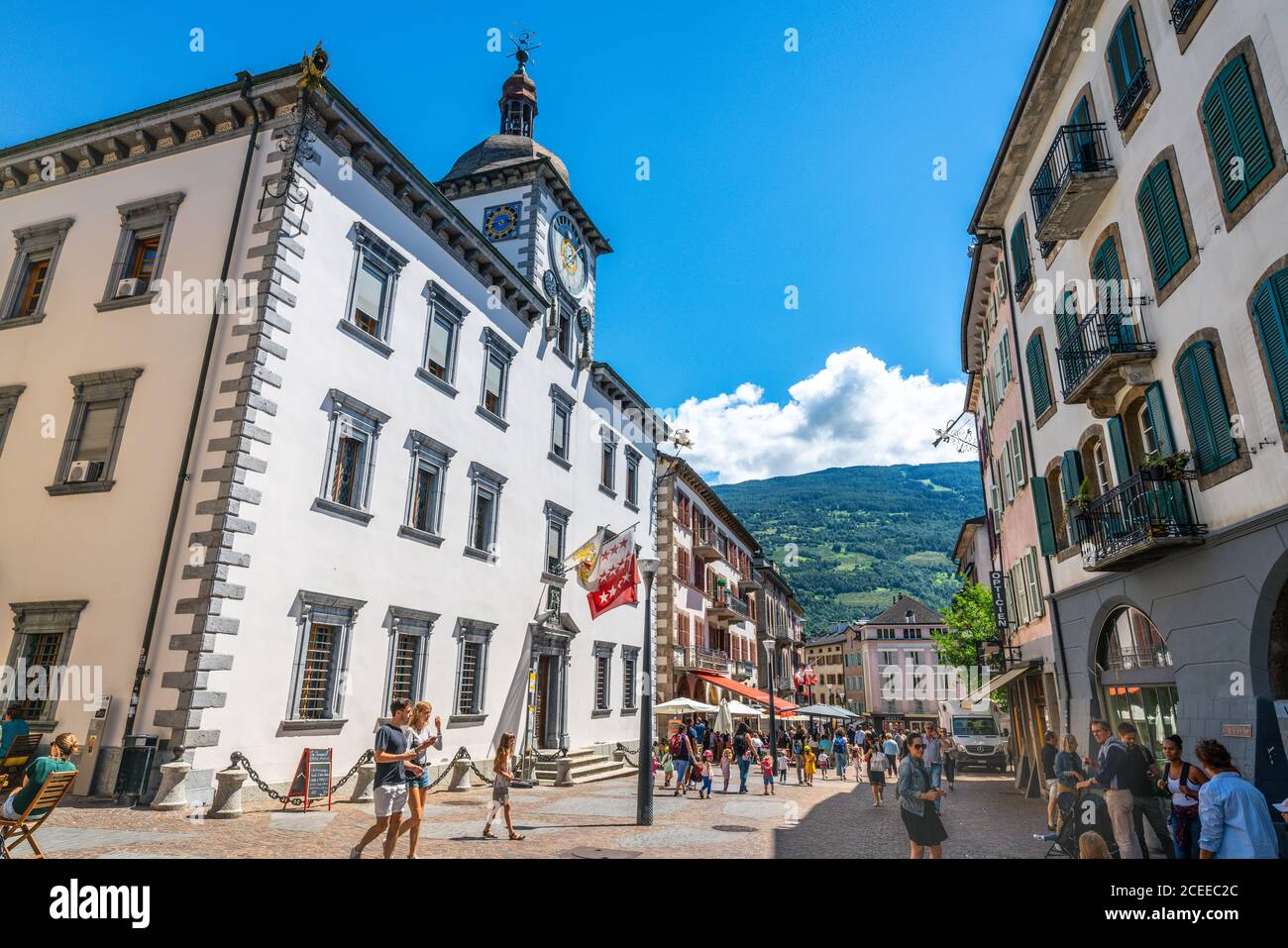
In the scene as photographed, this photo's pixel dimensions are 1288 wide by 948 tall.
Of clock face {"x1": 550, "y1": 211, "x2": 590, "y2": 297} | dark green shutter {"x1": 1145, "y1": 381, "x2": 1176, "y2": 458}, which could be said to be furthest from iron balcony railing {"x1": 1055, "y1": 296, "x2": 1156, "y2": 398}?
clock face {"x1": 550, "y1": 211, "x2": 590, "y2": 297}

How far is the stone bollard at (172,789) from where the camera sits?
11711 millimetres

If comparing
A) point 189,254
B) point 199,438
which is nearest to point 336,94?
point 189,254

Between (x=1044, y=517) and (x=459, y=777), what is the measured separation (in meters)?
16.2

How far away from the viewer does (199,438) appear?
14.5 metres

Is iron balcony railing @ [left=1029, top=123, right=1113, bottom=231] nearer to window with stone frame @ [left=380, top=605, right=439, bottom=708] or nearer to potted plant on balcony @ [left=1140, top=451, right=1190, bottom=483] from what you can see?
potted plant on balcony @ [left=1140, top=451, right=1190, bottom=483]

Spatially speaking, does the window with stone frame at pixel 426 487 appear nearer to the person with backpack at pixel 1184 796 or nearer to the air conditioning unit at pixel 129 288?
the air conditioning unit at pixel 129 288

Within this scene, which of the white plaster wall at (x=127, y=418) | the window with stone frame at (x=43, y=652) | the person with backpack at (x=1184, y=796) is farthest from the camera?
the white plaster wall at (x=127, y=418)

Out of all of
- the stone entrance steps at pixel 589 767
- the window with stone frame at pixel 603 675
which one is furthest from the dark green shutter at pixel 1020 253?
the stone entrance steps at pixel 589 767

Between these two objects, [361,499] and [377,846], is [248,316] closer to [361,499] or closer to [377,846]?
[361,499]

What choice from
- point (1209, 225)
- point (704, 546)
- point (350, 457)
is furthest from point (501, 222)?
point (1209, 225)

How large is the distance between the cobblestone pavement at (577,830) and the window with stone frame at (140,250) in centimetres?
1123

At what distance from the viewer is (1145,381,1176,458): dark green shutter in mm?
11859

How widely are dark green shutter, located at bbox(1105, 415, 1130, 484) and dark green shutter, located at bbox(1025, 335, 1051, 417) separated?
4182 millimetres

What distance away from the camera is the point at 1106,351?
42.7ft
